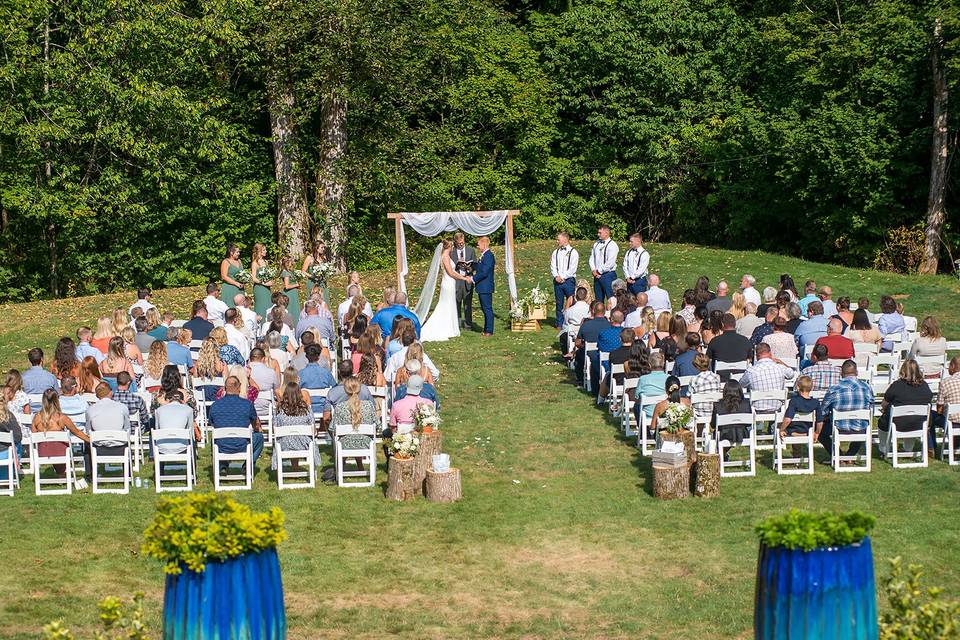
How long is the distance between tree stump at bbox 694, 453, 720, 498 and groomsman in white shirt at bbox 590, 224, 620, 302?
842cm

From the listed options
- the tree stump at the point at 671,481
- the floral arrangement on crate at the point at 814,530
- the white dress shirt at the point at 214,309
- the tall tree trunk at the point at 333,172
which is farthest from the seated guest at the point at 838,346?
the tall tree trunk at the point at 333,172

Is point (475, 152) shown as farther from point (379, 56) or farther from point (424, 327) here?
point (424, 327)

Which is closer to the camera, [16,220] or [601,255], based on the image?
[601,255]

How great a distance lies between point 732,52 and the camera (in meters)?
39.5

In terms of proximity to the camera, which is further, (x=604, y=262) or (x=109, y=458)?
(x=604, y=262)

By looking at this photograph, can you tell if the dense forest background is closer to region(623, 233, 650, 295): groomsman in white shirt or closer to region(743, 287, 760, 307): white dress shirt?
region(623, 233, 650, 295): groomsman in white shirt

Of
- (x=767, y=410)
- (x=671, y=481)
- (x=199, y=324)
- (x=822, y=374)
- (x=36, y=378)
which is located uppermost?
(x=199, y=324)

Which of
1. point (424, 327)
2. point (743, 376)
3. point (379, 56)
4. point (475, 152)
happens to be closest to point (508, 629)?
point (743, 376)

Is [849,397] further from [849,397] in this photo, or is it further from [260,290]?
[260,290]

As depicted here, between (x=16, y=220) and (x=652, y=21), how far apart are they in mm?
19679

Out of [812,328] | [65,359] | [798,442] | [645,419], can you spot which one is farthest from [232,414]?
[812,328]

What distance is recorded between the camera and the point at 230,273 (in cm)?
2070

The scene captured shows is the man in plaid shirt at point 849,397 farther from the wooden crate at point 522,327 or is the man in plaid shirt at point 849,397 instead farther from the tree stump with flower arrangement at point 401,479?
the wooden crate at point 522,327

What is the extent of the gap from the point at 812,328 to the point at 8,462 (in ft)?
34.1
